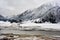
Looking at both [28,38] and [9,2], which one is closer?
[28,38]

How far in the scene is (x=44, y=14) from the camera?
2316 mm

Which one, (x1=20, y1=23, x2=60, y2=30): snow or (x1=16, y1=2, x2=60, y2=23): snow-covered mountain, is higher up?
(x1=16, y1=2, x2=60, y2=23): snow-covered mountain

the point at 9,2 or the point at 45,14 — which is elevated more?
the point at 9,2

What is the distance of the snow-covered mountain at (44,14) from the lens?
229 centimetres

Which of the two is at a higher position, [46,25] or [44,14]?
[44,14]

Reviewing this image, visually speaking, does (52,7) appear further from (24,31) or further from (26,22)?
(24,31)

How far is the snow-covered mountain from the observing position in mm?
2295

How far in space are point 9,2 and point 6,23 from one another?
0.45 metres

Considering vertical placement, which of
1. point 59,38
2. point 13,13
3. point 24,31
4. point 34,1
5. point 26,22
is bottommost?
point 59,38

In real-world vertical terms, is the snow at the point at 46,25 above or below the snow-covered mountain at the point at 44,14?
below

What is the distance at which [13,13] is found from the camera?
2.34 m

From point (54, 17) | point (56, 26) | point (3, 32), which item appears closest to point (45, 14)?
point (54, 17)

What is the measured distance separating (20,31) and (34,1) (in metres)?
0.70

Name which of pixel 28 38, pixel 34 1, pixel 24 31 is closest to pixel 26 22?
pixel 24 31
